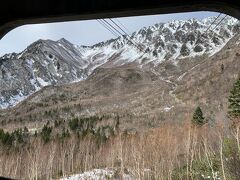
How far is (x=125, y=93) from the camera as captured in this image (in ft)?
313

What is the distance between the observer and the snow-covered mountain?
409ft

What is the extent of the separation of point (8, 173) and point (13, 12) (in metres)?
34.4

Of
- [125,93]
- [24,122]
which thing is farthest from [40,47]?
[24,122]

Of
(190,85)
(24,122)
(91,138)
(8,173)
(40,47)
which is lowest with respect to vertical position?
(8,173)

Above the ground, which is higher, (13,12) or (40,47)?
(40,47)

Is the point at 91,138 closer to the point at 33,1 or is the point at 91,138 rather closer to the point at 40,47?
the point at 33,1

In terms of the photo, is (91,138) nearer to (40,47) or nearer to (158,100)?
(158,100)

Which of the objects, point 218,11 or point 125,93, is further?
point 125,93

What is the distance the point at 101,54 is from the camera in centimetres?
15212

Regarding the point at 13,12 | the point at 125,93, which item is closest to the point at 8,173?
the point at 13,12

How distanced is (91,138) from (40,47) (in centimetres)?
12790

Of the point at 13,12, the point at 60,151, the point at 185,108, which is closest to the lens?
the point at 13,12

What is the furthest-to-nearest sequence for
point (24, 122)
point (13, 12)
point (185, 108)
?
point (24, 122) → point (185, 108) → point (13, 12)

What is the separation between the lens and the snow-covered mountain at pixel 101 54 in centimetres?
12456
